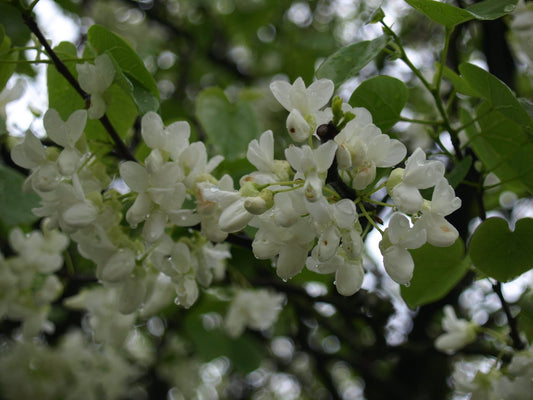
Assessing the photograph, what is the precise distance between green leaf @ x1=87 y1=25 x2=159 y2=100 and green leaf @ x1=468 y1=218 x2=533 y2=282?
627mm

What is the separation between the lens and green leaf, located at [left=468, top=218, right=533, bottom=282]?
0.84m

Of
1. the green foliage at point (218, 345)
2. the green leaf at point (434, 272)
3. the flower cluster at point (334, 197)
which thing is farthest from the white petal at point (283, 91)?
the green foliage at point (218, 345)

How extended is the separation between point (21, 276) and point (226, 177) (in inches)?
32.2

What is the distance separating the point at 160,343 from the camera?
9.43ft

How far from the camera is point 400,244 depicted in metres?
0.69

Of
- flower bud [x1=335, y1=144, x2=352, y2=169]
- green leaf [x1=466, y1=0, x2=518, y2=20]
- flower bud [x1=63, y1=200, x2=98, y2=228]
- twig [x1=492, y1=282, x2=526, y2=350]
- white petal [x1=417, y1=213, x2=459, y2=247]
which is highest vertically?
green leaf [x1=466, y1=0, x2=518, y2=20]

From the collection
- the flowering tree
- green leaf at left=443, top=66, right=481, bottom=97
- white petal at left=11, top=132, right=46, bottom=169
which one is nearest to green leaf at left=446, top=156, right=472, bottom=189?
the flowering tree

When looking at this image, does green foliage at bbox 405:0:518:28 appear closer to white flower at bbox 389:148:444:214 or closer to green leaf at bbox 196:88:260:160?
white flower at bbox 389:148:444:214

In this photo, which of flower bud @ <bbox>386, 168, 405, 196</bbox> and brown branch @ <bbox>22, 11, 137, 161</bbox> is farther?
brown branch @ <bbox>22, 11, 137, 161</bbox>

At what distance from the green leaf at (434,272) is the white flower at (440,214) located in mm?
311

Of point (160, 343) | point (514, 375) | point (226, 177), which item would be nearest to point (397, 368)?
point (514, 375)

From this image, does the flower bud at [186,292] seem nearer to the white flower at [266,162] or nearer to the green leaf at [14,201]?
A: the white flower at [266,162]

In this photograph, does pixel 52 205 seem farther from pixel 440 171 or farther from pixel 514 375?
pixel 514 375

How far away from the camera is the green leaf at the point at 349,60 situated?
0.78m
